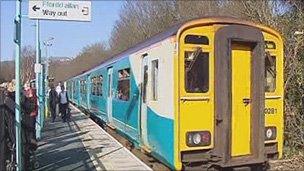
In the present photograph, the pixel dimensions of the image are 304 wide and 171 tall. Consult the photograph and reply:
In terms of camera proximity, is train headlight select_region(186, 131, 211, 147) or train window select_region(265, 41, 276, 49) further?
train window select_region(265, 41, 276, 49)

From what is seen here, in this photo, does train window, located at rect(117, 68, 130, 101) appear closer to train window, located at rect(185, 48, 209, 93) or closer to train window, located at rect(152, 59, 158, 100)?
train window, located at rect(152, 59, 158, 100)

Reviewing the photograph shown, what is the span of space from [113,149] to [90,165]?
7.40 feet

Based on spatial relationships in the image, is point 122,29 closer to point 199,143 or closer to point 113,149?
point 113,149

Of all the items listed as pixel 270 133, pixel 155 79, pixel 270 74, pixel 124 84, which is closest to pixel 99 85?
pixel 124 84

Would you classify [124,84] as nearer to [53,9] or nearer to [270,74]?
[53,9]

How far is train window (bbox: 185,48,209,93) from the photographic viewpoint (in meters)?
8.43

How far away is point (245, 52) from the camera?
29.2 feet

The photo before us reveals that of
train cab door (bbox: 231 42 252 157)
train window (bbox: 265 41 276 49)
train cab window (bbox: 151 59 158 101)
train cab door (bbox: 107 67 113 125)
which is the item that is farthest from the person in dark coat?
train cab door (bbox: 231 42 252 157)

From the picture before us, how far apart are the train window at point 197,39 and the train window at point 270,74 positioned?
4.72ft

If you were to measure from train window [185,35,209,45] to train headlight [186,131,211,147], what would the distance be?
1.50 meters

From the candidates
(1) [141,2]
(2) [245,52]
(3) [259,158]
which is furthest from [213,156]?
(1) [141,2]

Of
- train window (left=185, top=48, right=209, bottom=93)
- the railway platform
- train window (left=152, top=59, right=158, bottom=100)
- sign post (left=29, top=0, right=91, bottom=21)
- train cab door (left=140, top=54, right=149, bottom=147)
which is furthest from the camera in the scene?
train cab door (left=140, top=54, right=149, bottom=147)

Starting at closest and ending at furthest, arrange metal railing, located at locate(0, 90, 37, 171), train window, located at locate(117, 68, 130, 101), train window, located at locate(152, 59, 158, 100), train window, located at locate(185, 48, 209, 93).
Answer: metal railing, located at locate(0, 90, 37, 171)
train window, located at locate(185, 48, 209, 93)
train window, located at locate(152, 59, 158, 100)
train window, located at locate(117, 68, 130, 101)

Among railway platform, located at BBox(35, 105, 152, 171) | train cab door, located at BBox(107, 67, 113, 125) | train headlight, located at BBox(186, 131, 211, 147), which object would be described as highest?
train cab door, located at BBox(107, 67, 113, 125)
